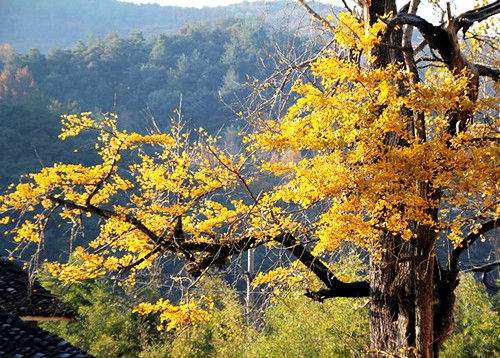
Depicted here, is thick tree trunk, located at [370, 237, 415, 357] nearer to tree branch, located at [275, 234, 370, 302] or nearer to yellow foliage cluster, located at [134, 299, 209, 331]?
tree branch, located at [275, 234, 370, 302]

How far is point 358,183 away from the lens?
4234mm

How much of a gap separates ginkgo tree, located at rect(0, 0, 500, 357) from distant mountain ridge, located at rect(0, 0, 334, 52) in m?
63.3

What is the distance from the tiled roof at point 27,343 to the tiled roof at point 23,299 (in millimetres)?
373

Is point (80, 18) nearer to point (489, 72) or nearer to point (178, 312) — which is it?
point (178, 312)

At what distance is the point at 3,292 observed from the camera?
759cm

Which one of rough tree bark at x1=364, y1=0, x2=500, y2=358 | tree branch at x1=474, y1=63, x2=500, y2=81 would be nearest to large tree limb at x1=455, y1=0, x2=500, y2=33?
rough tree bark at x1=364, y1=0, x2=500, y2=358

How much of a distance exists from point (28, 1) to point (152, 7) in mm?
20680

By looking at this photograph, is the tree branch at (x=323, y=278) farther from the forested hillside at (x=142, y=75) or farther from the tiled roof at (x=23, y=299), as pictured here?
the forested hillside at (x=142, y=75)

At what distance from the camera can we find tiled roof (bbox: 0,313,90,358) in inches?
243

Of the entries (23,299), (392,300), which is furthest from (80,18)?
(392,300)

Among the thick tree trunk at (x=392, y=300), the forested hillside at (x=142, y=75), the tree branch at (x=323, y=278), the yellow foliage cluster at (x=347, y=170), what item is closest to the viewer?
the yellow foliage cluster at (x=347, y=170)

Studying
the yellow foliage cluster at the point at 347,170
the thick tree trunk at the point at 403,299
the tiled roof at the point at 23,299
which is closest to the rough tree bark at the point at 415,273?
the thick tree trunk at the point at 403,299

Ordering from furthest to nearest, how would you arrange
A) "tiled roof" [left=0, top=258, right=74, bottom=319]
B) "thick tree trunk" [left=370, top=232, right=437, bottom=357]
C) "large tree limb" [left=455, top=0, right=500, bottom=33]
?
"tiled roof" [left=0, top=258, right=74, bottom=319] → "thick tree trunk" [left=370, top=232, right=437, bottom=357] → "large tree limb" [left=455, top=0, right=500, bottom=33]

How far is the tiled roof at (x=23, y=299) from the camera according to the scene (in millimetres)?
7249
